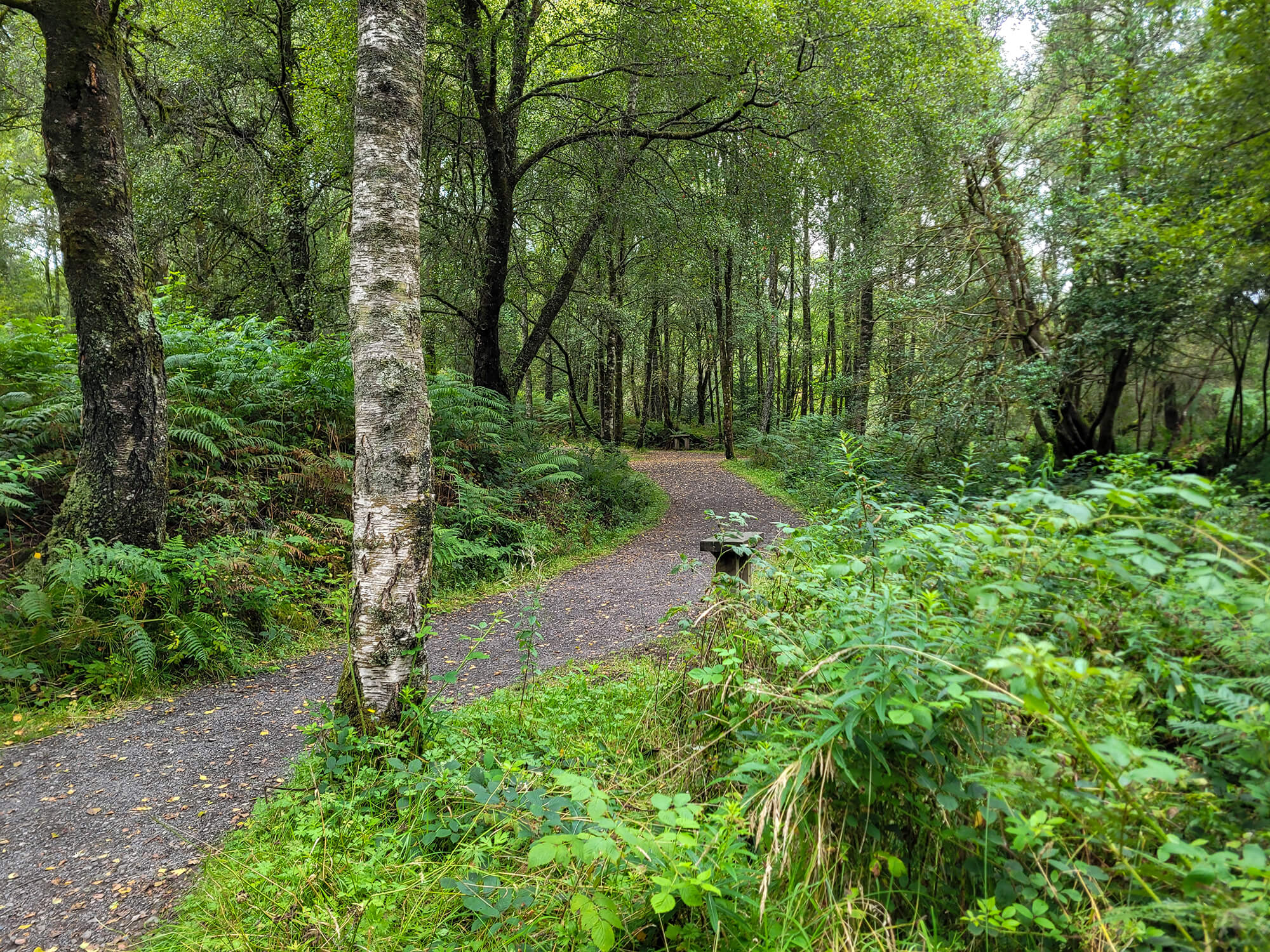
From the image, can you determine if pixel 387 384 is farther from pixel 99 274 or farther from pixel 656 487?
pixel 656 487

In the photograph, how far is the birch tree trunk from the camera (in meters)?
2.98

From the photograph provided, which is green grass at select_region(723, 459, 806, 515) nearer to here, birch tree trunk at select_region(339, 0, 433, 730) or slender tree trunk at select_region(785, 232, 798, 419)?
slender tree trunk at select_region(785, 232, 798, 419)

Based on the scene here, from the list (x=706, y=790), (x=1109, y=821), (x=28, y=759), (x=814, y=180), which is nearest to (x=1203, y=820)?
(x=1109, y=821)

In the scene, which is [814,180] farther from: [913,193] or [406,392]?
[406,392]

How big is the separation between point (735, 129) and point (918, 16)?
3.54 metres

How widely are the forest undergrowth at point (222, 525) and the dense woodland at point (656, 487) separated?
0.05 m

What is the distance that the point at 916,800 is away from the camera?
6.37 ft

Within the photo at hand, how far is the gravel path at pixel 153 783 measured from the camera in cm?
252

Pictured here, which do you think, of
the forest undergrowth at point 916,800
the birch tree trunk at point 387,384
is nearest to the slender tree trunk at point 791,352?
the birch tree trunk at point 387,384

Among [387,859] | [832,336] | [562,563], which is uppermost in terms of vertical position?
[832,336]

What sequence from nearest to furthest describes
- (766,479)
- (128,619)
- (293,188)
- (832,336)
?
(128,619), (293,188), (766,479), (832,336)

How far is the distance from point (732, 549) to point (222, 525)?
5.31 metres

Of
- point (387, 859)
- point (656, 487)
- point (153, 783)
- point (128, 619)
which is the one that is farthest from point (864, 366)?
point (153, 783)

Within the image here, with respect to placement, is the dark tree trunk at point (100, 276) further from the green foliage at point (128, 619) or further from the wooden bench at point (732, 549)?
the wooden bench at point (732, 549)
